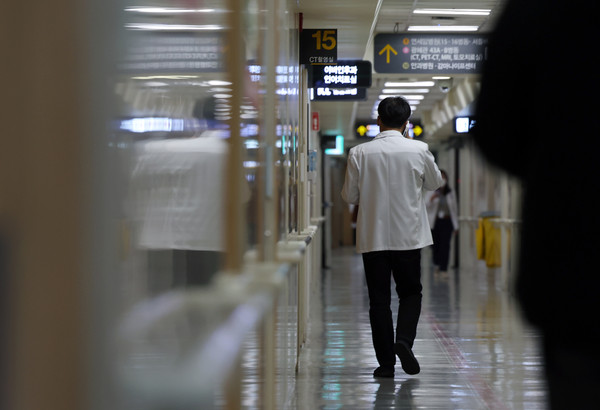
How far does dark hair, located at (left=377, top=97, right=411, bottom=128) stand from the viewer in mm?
5695

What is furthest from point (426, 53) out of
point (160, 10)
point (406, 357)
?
point (160, 10)

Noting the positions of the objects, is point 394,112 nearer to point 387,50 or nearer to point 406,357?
point 406,357

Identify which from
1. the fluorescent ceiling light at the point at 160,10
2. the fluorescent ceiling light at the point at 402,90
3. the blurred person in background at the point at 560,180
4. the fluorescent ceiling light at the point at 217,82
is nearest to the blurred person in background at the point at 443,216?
the fluorescent ceiling light at the point at 402,90

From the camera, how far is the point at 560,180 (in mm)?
1633

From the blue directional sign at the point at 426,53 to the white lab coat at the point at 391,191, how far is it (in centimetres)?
503

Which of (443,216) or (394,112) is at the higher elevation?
(394,112)

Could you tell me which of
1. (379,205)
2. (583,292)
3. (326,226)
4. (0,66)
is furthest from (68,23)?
(326,226)

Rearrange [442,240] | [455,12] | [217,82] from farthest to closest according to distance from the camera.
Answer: [442,240] → [455,12] → [217,82]

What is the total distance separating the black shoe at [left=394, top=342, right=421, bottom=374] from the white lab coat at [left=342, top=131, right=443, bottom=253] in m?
0.60

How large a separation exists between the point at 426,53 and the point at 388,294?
5.62m

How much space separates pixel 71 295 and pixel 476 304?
9.82 m

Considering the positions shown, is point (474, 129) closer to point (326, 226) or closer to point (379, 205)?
point (379, 205)

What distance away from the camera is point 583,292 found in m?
1.60

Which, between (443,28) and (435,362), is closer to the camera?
(435,362)
